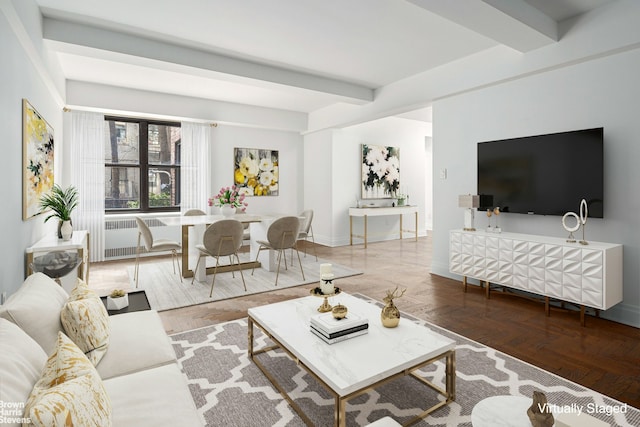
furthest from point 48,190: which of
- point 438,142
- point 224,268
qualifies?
point 438,142

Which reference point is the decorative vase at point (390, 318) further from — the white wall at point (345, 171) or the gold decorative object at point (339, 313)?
the white wall at point (345, 171)

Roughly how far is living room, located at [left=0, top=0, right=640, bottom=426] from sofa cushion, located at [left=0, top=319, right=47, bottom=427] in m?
1.68

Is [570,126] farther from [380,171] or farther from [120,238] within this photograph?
[120,238]

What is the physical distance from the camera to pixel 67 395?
947mm

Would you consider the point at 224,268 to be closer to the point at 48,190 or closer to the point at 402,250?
the point at 48,190

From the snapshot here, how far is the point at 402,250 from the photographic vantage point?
6.56m

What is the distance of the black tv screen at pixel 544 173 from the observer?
126 inches

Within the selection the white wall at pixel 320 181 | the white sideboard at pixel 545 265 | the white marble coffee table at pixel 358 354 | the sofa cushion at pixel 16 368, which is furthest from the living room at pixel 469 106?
the white marble coffee table at pixel 358 354

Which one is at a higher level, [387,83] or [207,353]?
[387,83]

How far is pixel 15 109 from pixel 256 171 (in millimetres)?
4570

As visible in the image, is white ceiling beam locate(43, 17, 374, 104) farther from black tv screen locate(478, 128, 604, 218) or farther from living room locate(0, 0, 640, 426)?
black tv screen locate(478, 128, 604, 218)

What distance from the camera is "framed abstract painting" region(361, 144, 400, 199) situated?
7.44m

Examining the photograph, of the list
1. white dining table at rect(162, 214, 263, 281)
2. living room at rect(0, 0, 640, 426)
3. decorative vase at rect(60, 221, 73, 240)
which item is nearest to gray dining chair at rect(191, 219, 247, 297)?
white dining table at rect(162, 214, 263, 281)

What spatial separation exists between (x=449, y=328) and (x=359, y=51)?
3149 millimetres
